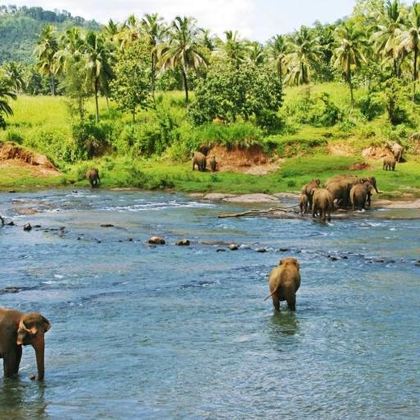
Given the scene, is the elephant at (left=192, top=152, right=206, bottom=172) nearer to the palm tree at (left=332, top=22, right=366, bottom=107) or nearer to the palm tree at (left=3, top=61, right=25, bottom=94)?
the palm tree at (left=332, top=22, right=366, bottom=107)

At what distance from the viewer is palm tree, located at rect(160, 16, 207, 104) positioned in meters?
72.0

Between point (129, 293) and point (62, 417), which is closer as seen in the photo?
point (62, 417)

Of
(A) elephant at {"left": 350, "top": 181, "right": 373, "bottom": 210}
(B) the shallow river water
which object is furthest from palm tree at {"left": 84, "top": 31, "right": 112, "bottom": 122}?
(B) the shallow river water

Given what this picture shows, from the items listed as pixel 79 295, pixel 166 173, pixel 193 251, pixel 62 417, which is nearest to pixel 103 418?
pixel 62 417

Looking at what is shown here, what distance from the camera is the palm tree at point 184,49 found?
236 feet

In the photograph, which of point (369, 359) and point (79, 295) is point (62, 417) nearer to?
point (369, 359)

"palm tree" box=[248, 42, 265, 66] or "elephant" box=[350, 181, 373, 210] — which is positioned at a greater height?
"palm tree" box=[248, 42, 265, 66]

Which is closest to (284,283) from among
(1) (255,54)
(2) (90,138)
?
(2) (90,138)

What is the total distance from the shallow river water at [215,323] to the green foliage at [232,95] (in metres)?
28.9

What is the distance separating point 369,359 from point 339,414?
10.3 ft

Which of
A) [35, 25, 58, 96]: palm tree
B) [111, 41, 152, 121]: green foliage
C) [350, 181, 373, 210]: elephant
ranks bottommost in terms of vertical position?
[350, 181, 373, 210]: elephant

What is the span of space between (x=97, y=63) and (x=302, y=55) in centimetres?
2323

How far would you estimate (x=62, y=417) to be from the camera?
42.4 feet

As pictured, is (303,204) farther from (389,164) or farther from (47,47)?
(47,47)
